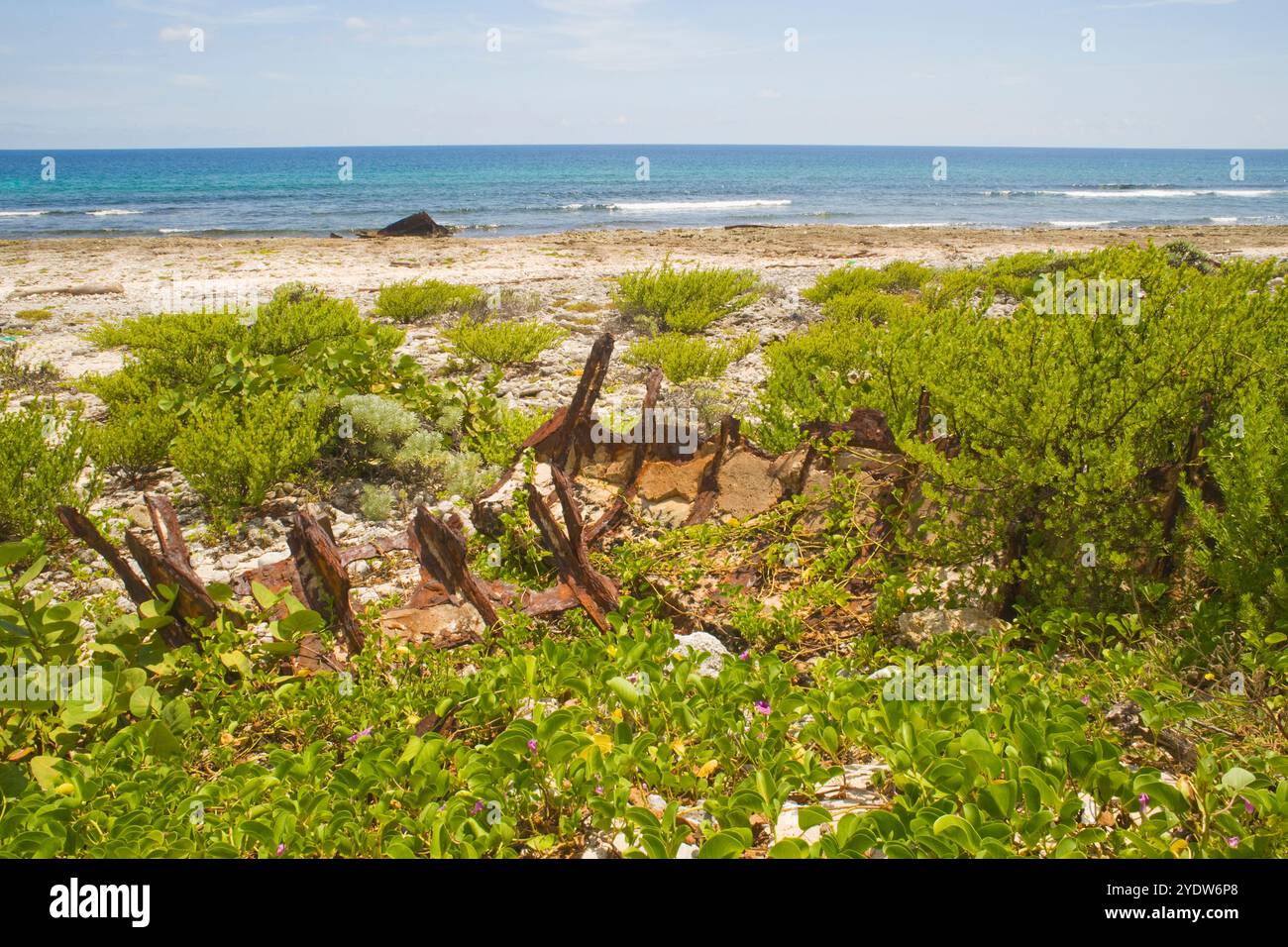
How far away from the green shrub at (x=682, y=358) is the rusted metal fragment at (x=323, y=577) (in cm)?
527

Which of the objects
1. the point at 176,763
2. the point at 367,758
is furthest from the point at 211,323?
the point at 367,758

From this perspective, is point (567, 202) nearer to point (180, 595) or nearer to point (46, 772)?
point (180, 595)

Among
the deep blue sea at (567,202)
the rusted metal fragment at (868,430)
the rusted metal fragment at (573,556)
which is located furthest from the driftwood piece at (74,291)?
the deep blue sea at (567,202)

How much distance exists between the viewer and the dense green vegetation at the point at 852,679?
2.05 m

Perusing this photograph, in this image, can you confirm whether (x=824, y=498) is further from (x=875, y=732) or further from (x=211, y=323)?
(x=211, y=323)

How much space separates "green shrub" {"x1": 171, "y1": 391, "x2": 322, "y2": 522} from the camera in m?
5.13

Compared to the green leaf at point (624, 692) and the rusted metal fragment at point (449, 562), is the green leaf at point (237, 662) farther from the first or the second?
the green leaf at point (624, 692)

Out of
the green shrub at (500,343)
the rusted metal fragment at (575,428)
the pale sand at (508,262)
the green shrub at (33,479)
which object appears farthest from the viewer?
the pale sand at (508,262)

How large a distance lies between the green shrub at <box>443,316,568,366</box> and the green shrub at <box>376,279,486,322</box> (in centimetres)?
239

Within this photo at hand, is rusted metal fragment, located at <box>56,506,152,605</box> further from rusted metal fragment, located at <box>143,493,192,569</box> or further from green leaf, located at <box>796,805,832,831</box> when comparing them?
green leaf, located at <box>796,805,832,831</box>

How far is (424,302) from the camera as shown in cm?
1103

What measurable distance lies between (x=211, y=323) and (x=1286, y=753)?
7.65 metres

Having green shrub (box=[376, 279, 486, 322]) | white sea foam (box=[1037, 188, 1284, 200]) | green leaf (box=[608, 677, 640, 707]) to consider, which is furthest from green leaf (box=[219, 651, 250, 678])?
white sea foam (box=[1037, 188, 1284, 200])
